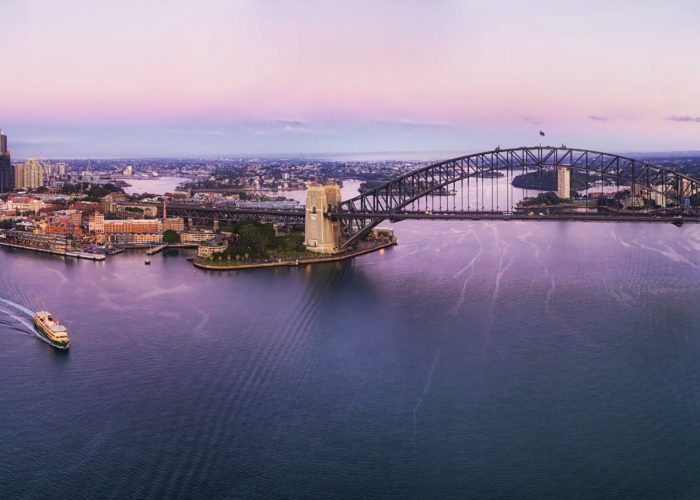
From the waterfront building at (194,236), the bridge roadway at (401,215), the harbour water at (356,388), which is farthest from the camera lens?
the waterfront building at (194,236)

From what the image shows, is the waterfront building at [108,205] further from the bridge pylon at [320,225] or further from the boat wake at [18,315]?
the boat wake at [18,315]

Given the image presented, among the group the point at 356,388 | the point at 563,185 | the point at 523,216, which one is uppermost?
the point at 563,185

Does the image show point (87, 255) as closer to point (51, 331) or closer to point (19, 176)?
point (51, 331)

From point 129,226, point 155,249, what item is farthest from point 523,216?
point 129,226

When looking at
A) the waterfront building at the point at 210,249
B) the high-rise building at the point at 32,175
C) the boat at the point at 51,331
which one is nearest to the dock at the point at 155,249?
the waterfront building at the point at 210,249

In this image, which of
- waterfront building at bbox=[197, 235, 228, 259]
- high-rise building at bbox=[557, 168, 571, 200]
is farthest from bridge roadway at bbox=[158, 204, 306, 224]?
high-rise building at bbox=[557, 168, 571, 200]

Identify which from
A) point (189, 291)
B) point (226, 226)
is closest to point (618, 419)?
point (189, 291)

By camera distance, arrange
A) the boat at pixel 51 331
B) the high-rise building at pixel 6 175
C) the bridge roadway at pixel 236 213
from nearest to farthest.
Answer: the boat at pixel 51 331 → the bridge roadway at pixel 236 213 → the high-rise building at pixel 6 175
